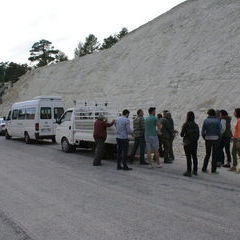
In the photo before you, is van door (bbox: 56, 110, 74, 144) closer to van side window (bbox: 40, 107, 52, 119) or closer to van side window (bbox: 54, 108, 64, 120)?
van side window (bbox: 40, 107, 52, 119)

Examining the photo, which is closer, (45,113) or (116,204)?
(116,204)

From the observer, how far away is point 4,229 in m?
6.52

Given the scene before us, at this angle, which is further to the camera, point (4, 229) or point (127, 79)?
point (127, 79)

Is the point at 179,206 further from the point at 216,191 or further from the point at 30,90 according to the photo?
the point at 30,90

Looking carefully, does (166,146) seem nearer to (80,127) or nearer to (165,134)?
(165,134)

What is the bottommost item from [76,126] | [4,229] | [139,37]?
[4,229]

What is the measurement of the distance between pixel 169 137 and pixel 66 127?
505 cm

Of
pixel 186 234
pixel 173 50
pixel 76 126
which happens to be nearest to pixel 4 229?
pixel 186 234

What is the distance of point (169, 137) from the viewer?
565 inches

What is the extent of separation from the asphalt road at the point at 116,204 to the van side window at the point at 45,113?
939cm

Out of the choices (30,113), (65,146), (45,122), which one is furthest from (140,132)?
(30,113)

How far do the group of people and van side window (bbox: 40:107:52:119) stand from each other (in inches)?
339

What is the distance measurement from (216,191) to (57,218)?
379 cm

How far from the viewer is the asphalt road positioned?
6309 millimetres
